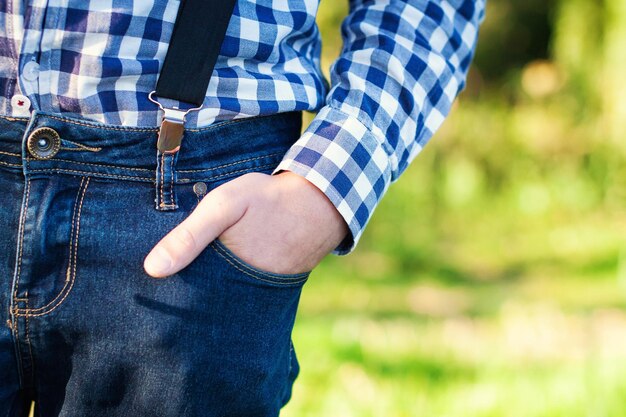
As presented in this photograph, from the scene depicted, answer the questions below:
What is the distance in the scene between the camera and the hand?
112 cm

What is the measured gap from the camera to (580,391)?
9.61ft

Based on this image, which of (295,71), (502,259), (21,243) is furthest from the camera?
(502,259)

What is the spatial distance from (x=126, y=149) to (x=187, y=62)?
0.17m

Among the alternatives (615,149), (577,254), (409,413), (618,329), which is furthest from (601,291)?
(409,413)

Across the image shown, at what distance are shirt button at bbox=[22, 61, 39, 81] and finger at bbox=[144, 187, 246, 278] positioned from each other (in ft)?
1.03

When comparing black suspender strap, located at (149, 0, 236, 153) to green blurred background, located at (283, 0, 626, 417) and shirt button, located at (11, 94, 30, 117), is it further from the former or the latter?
green blurred background, located at (283, 0, 626, 417)

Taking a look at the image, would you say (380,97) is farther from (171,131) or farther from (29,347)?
(29,347)

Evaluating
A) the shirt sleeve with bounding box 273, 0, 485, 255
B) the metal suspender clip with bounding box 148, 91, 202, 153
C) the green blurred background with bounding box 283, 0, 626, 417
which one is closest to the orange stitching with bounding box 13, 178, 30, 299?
the metal suspender clip with bounding box 148, 91, 202, 153

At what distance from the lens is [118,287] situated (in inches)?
44.9

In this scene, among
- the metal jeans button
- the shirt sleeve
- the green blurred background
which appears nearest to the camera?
the metal jeans button

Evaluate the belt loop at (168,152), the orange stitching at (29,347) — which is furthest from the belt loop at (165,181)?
the orange stitching at (29,347)

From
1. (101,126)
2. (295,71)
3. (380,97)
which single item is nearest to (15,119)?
(101,126)

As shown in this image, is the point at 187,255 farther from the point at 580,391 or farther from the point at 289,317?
the point at 580,391

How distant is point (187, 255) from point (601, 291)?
4.50 m
